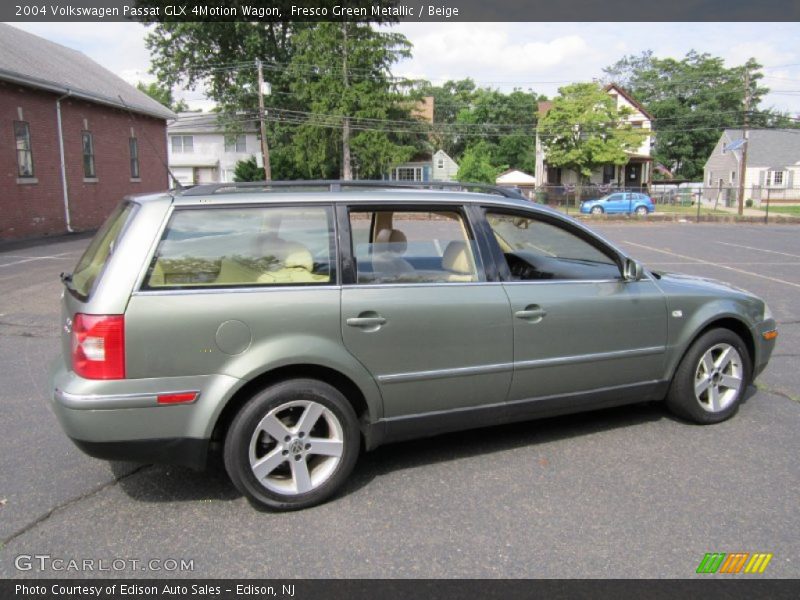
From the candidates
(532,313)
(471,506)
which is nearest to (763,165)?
(532,313)

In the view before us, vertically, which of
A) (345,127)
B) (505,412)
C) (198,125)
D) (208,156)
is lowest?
(505,412)

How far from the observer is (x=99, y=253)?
3.52 m

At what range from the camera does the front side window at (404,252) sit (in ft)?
11.9

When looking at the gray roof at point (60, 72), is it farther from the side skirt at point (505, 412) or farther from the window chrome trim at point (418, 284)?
the side skirt at point (505, 412)

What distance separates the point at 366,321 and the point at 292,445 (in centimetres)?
76

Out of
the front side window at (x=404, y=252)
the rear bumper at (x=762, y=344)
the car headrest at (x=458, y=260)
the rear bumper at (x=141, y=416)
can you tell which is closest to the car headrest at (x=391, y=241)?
the front side window at (x=404, y=252)

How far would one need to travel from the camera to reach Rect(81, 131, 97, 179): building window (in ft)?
74.9

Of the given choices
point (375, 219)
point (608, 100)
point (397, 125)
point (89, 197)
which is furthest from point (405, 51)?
A: point (375, 219)

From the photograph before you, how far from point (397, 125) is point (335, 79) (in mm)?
5057

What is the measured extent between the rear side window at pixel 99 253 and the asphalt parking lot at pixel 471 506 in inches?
45.3

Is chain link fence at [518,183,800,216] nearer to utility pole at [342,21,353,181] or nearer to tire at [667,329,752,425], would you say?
utility pole at [342,21,353,181]

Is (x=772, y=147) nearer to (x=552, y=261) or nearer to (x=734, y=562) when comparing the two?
(x=552, y=261)

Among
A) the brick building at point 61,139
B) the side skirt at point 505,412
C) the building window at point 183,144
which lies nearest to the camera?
the side skirt at point 505,412

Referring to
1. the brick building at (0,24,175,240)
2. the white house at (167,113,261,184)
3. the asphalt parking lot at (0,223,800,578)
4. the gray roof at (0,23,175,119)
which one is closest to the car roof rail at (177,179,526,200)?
the asphalt parking lot at (0,223,800,578)
